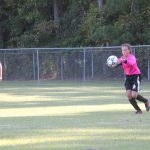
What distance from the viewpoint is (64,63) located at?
39.7 m

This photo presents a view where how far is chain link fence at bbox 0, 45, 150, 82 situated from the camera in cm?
3800

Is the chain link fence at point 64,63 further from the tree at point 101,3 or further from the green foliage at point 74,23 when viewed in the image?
the tree at point 101,3

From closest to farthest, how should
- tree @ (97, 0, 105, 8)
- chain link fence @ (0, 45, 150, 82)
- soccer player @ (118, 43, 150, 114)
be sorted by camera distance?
soccer player @ (118, 43, 150, 114) → chain link fence @ (0, 45, 150, 82) → tree @ (97, 0, 105, 8)

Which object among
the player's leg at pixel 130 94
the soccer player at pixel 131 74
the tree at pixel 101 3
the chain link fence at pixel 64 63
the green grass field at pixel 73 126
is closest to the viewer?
the green grass field at pixel 73 126

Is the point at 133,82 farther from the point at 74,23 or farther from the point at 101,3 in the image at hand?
the point at 74,23

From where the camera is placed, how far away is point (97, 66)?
3847cm

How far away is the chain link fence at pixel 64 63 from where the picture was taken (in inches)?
1496

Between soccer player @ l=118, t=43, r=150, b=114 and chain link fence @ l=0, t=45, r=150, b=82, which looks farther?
chain link fence @ l=0, t=45, r=150, b=82

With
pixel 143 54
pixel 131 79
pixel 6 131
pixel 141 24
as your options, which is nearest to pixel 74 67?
pixel 143 54

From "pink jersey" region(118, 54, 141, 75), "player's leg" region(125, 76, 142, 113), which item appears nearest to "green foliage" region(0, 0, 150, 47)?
"player's leg" region(125, 76, 142, 113)

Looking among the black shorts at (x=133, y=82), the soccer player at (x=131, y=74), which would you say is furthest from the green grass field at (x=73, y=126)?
the black shorts at (x=133, y=82)

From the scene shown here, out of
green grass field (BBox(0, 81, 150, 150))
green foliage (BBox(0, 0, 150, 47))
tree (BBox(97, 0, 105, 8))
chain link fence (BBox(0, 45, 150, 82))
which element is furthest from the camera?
→ tree (BBox(97, 0, 105, 8))

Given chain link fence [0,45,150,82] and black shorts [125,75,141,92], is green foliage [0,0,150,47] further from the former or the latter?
black shorts [125,75,141,92]

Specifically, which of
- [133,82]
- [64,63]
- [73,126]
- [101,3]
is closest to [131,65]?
[133,82]
